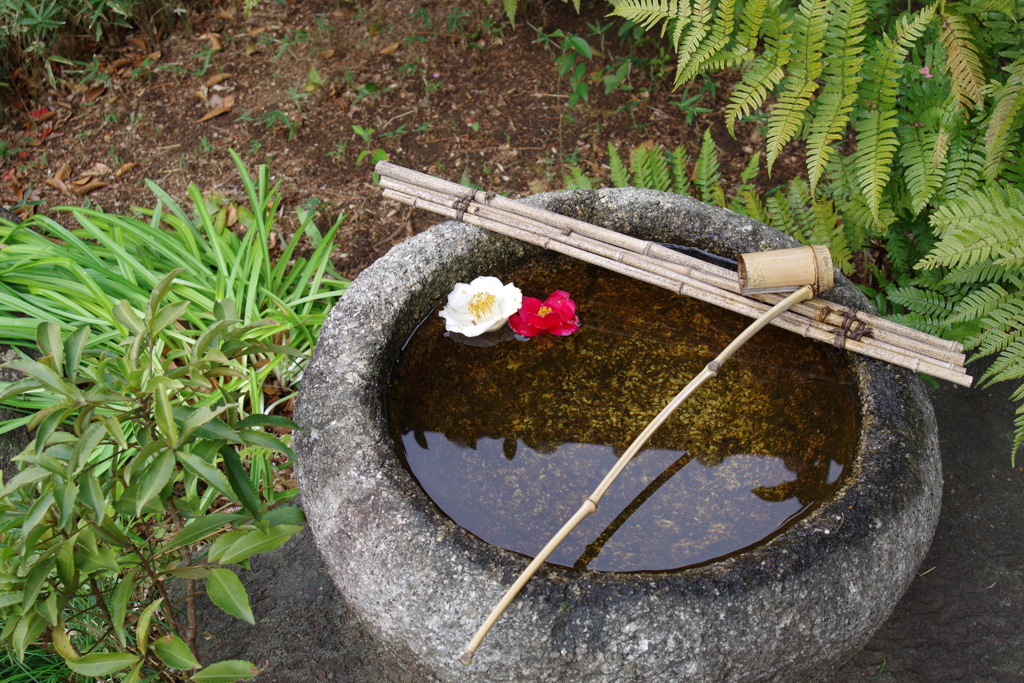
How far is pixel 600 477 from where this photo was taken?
1.58 meters

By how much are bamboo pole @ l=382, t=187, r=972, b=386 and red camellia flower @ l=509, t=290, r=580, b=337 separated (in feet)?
0.46

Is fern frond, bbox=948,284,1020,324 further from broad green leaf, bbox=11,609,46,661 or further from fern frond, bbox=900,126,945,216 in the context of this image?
broad green leaf, bbox=11,609,46,661

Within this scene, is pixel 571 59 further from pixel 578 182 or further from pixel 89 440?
pixel 89 440

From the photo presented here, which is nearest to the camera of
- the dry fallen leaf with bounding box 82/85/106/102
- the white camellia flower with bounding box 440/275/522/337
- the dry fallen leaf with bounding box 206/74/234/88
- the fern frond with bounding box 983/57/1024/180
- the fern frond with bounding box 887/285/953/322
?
the white camellia flower with bounding box 440/275/522/337

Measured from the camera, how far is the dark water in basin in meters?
1.51

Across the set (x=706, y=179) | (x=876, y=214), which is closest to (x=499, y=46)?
(x=706, y=179)

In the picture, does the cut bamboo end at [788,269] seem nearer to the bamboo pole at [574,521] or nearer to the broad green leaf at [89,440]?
the bamboo pole at [574,521]

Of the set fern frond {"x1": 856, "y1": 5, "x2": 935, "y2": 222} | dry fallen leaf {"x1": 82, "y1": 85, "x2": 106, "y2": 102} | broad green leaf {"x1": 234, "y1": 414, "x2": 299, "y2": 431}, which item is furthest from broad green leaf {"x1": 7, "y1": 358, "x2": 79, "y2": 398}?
dry fallen leaf {"x1": 82, "y1": 85, "x2": 106, "y2": 102}

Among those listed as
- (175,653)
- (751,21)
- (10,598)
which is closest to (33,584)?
(10,598)

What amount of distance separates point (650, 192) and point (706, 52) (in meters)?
0.53

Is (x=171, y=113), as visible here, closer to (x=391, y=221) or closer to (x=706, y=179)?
(x=391, y=221)

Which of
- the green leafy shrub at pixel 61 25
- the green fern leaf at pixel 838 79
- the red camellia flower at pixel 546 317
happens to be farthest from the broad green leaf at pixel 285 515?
the green leafy shrub at pixel 61 25

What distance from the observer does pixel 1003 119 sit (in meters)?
1.99

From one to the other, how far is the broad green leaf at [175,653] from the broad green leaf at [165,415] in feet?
1.47
